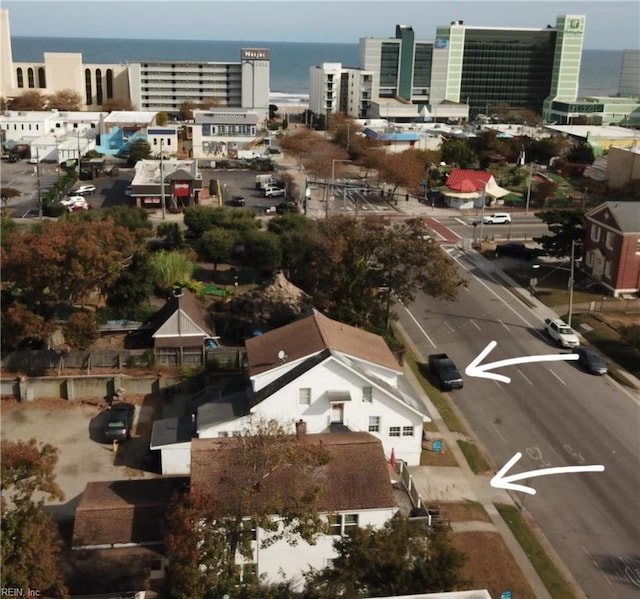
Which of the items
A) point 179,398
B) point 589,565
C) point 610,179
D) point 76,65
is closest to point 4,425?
point 179,398

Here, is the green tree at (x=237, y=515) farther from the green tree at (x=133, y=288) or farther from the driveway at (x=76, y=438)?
the green tree at (x=133, y=288)

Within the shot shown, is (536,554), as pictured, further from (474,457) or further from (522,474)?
(474,457)

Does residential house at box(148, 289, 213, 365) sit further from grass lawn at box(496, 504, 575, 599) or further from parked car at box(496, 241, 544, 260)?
parked car at box(496, 241, 544, 260)

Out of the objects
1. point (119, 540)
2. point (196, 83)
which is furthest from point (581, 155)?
point (119, 540)

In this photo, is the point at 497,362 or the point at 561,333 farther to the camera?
the point at 561,333

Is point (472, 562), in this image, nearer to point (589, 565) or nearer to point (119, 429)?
point (589, 565)

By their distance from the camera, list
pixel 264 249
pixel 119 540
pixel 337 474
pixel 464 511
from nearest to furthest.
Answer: pixel 119 540 < pixel 337 474 < pixel 464 511 < pixel 264 249

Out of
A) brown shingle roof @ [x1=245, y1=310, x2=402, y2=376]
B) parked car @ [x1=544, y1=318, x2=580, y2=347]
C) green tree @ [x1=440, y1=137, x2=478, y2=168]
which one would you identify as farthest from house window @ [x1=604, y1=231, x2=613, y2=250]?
green tree @ [x1=440, y1=137, x2=478, y2=168]

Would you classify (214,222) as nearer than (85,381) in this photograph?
No
